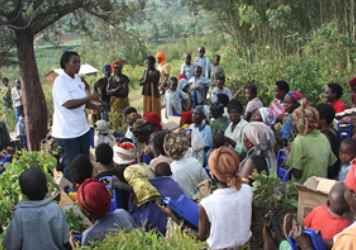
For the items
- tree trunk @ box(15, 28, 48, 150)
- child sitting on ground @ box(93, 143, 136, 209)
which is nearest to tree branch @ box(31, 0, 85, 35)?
tree trunk @ box(15, 28, 48, 150)

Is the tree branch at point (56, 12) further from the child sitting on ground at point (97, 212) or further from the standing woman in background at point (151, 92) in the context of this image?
the child sitting on ground at point (97, 212)

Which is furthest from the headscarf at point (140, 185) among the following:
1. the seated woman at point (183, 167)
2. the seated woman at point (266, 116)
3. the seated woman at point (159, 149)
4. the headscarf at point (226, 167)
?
the seated woman at point (266, 116)

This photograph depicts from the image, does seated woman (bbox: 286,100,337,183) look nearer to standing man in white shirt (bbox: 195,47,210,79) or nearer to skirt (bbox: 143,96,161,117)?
skirt (bbox: 143,96,161,117)

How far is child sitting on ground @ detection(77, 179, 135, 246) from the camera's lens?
3.55 m

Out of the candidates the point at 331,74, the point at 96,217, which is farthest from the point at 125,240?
the point at 331,74

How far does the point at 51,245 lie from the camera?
354 centimetres

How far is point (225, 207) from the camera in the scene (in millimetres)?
3684

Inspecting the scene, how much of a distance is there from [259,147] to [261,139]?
8 cm

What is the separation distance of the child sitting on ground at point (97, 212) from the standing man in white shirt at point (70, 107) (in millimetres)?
1800

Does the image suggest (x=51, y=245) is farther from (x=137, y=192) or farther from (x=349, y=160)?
(x=349, y=160)

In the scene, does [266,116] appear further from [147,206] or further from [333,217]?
[333,217]

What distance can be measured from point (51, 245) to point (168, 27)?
3442 cm

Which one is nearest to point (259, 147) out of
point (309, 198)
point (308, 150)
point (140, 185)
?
point (308, 150)

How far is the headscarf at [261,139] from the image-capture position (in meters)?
5.09
